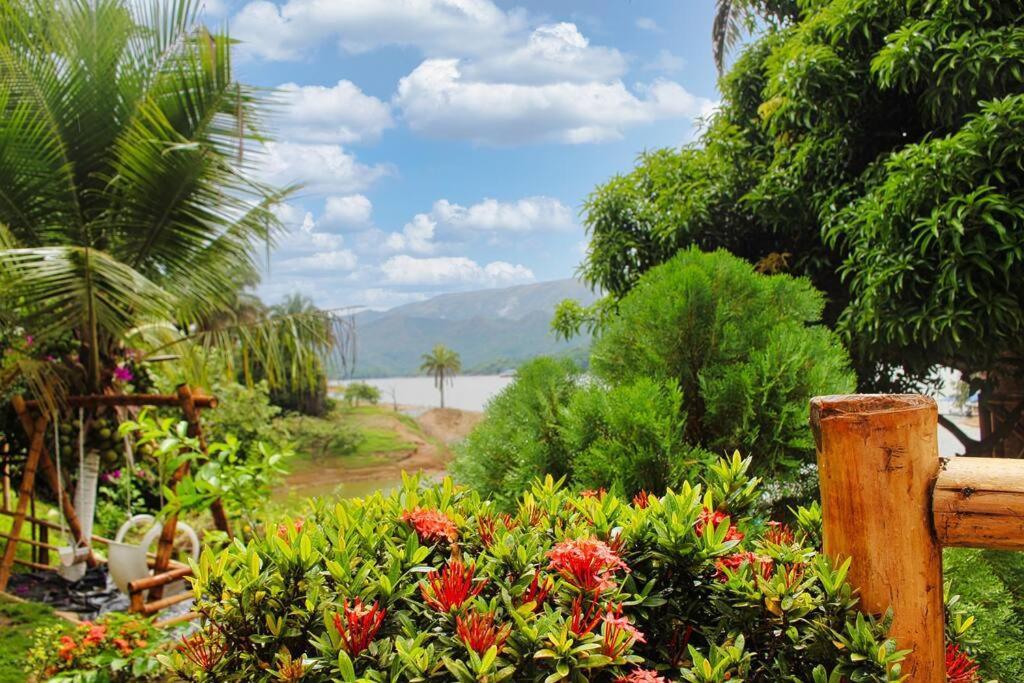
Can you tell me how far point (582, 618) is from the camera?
1288mm

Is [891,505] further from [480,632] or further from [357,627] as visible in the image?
[357,627]

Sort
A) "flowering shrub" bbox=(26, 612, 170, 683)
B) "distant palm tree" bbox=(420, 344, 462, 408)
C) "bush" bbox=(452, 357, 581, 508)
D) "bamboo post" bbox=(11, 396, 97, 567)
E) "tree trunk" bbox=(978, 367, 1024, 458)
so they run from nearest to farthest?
1. "bush" bbox=(452, 357, 581, 508)
2. "flowering shrub" bbox=(26, 612, 170, 683)
3. "bamboo post" bbox=(11, 396, 97, 567)
4. "tree trunk" bbox=(978, 367, 1024, 458)
5. "distant palm tree" bbox=(420, 344, 462, 408)

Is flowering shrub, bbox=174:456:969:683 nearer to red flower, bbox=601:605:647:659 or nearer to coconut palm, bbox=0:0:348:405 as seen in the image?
red flower, bbox=601:605:647:659

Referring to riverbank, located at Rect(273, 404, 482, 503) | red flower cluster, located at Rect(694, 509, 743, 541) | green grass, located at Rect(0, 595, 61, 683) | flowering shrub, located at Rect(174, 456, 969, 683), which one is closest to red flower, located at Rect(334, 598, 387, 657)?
flowering shrub, located at Rect(174, 456, 969, 683)

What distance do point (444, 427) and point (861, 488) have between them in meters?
26.3

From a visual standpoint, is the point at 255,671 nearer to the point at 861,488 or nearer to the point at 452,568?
the point at 452,568

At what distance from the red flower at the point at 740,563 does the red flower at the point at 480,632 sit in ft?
1.57

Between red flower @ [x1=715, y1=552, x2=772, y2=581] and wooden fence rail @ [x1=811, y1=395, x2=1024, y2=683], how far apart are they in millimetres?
156

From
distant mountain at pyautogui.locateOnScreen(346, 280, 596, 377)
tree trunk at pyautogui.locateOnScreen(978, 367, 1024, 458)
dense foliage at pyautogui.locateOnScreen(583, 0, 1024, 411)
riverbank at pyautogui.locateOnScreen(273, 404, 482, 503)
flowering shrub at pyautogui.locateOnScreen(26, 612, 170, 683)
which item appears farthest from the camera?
distant mountain at pyautogui.locateOnScreen(346, 280, 596, 377)

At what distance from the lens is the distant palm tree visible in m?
38.0

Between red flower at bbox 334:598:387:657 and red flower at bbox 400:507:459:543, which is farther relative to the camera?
red flower at bbox 400:507:459:543

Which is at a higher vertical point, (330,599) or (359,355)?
(359,355)

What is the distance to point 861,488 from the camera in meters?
1.36

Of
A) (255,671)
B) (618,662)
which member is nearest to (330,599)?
(255,671)
